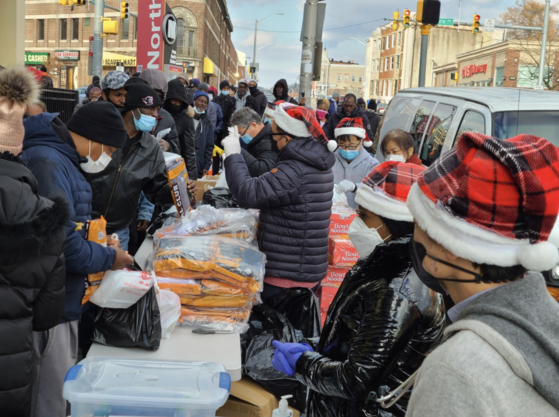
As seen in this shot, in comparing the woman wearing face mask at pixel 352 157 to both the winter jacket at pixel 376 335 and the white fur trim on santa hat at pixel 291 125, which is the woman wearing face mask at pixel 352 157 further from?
the winter jacket at pixel 376 335

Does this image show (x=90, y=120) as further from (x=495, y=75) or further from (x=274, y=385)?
(x=495, y=75)

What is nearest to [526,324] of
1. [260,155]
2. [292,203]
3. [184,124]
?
[292,203]

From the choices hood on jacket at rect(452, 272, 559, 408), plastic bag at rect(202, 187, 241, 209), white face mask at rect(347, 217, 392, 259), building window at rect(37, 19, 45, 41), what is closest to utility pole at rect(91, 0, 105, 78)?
plastic bag at rect(202, 187, 241, 209)

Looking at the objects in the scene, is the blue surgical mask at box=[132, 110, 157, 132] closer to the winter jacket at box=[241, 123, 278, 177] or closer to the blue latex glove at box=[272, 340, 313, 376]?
the winter jacket at box=[241, 123, 278, 177]

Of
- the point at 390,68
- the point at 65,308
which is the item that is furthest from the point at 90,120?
the point at 390,68

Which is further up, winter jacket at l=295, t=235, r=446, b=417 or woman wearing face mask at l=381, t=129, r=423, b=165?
woman wearing face mask at l=381, t=129, r=423, b=165

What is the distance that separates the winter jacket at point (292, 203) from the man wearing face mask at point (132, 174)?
65cm

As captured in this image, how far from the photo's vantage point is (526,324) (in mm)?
1195

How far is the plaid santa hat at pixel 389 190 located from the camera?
7.47ft

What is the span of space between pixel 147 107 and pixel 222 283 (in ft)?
5.96

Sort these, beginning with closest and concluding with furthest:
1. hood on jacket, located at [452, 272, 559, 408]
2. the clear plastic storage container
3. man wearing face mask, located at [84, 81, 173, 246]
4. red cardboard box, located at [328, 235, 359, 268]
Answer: hood on jacket, located at [452, 272, 559, 408]
the clear plastic storage container
man wearing face mask, located at [84, 81, 173, 246]
red cardboard box, located at [328, 235, 359, 268]

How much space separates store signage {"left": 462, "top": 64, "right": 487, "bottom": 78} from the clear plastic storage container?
56.2 meters

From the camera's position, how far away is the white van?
566 centimetres

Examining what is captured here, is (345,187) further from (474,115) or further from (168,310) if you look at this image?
(168,310)
